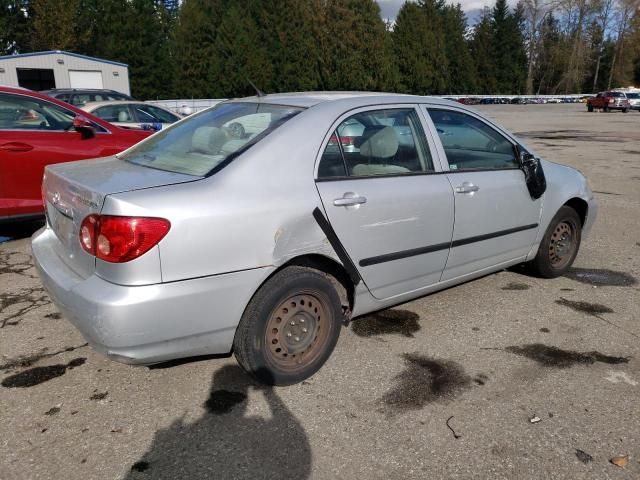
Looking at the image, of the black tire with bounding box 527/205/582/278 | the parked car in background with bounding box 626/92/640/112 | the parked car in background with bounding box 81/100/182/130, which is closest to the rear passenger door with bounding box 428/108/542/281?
the black tire with bounding box 527/205/582/278

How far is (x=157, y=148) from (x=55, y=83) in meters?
30.7

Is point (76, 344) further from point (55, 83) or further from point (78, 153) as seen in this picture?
point (55, 83)

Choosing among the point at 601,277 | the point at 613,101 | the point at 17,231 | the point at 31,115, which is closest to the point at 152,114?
the point at 17,231

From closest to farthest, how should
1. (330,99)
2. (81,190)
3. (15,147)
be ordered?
(81,190) → (330,99) → (15,147)

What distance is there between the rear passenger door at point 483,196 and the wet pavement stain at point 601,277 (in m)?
0.93

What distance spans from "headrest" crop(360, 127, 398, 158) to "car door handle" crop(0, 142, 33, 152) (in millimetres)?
3797

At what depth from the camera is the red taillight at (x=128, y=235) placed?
2500 mm

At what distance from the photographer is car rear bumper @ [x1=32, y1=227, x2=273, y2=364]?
8.22 feet

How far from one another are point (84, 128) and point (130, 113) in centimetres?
511

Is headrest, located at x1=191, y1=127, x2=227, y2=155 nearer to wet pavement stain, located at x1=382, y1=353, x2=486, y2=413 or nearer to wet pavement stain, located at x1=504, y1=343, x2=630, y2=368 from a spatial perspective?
wet pavement stain, located at x1=382, y1=353, x2=486, y2=413

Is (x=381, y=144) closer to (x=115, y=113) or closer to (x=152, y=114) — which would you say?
(x=115, y=113)

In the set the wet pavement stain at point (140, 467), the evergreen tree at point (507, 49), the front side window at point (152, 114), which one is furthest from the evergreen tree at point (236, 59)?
the wet pavement stain at point (140, 467)

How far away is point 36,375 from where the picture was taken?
3189mm

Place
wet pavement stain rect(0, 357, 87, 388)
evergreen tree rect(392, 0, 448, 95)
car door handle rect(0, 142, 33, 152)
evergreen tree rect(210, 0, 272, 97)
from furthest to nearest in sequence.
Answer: evergreen tree rect(392, 0, 448, 95) < evergreen tree rect(210, 0, 272, 97) < car door handle rect(0, 142, 33, 152) < wet pavement stain rect(0, 357, 87, 388)
